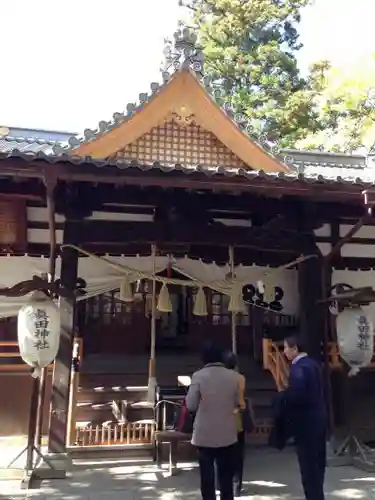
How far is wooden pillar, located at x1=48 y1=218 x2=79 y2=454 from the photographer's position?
6398 mm

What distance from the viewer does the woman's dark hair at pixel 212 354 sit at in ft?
15.5

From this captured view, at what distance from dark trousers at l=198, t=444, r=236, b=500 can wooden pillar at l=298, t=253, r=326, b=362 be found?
9.62 ft

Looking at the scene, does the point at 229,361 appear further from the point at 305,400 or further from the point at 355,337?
the point at 355,337

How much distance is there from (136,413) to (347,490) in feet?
10.9

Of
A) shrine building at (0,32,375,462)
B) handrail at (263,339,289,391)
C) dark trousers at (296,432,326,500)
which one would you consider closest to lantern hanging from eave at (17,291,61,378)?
shrine building at (0,32,375,462)

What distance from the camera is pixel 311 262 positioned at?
7.47m

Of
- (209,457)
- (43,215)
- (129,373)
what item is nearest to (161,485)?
(209,457)

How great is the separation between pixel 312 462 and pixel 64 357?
3.38 m

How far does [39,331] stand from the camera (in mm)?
6074

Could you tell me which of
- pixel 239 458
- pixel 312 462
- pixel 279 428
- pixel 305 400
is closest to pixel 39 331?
pixel 239 458

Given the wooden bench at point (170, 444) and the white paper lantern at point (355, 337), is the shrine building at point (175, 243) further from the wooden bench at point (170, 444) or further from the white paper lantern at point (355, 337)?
the white paper lantern at point (355, 337)

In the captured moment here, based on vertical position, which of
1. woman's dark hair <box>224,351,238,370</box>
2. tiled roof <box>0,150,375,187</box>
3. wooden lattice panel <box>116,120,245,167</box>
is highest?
wooden lattice panel <box>116,120,245,167</box>

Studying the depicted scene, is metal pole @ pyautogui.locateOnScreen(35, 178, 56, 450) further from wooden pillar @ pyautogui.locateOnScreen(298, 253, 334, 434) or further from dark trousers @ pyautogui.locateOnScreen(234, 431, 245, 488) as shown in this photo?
wooden pillar @ pyautogui.locateOnScreen(298, 253, 334, 434)

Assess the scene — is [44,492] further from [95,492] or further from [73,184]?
[73,184]
